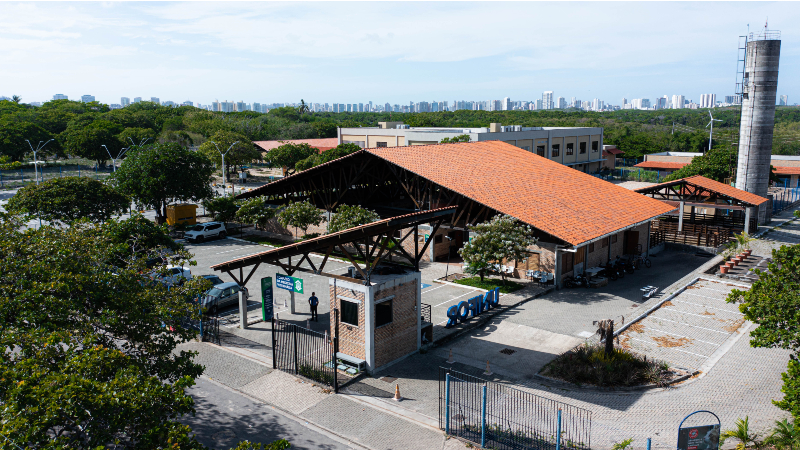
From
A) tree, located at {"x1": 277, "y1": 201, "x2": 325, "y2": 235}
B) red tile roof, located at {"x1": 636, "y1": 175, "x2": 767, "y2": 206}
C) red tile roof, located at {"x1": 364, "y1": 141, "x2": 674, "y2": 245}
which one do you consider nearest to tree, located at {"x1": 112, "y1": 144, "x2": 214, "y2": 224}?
tree, located at {"x1": 277, "y1": 201, "x2": 325, "y2": 235}

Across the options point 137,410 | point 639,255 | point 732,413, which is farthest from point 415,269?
point 639,255

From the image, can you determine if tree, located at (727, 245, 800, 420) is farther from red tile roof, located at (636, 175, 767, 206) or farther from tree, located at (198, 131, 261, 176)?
tree, located at (198, 131, 261, 176)

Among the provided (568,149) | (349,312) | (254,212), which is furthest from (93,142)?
(349,312)

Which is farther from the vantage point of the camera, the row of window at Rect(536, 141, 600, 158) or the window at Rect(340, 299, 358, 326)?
the row of window at Rect(536, 141, 600, 158)

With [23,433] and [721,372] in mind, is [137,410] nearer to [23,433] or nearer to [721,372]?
[23,433]

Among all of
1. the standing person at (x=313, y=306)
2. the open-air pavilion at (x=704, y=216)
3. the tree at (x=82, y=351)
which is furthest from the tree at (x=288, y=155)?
the tree at (x=82, y=351)

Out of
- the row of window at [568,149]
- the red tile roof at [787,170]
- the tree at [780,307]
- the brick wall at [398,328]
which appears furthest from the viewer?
the row of window at [568,149]

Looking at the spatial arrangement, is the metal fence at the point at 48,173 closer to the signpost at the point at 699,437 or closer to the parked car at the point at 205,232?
the parked car at the point at 205,232
